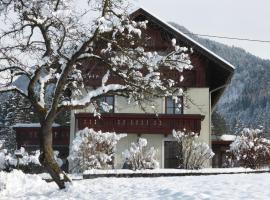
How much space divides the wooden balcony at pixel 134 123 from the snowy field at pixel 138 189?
12.7 metres

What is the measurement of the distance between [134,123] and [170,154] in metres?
3.09

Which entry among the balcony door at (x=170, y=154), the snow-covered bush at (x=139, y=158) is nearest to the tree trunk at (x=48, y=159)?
the snow-covered bush at (x=139, y=158)

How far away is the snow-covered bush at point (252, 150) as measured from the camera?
84.1 ft

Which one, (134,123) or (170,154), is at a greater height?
(134,123)

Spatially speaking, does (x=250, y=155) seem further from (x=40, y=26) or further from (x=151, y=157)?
(x=40, y=26)

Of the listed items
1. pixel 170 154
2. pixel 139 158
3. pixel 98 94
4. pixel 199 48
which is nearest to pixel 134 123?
pixel 170 154

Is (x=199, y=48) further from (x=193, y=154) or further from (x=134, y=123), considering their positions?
(x=193, y=154)

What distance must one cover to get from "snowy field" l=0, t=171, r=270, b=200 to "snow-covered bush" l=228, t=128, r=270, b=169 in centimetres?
1053

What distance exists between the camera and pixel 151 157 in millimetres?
25766

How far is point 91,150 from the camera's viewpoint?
2519 cm

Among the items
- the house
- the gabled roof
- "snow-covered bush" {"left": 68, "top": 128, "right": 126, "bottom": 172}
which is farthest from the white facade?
"snow-covered bush" {"left": 68, "top": 128, "right": 126, "bottom": 172}

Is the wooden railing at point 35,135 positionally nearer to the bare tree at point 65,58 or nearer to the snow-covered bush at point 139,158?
the snow-covered bush at point 139,158

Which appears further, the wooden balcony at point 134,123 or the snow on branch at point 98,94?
the wooden balcony at point 134,123

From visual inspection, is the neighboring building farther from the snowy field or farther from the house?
the snowy field
